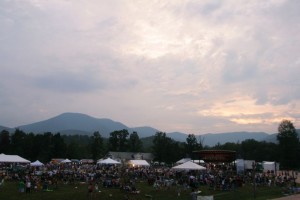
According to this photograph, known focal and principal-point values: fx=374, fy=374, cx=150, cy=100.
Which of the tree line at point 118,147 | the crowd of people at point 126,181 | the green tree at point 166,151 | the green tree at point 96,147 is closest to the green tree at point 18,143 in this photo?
the tree line at point 118,147

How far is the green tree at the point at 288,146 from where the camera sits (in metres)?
84.1

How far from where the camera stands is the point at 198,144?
9788cm

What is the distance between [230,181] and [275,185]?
8445 mm

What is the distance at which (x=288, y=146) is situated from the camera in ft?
282

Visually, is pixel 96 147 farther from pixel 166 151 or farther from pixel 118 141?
pixel 166 151

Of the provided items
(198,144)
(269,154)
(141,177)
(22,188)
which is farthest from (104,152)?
(22,188)

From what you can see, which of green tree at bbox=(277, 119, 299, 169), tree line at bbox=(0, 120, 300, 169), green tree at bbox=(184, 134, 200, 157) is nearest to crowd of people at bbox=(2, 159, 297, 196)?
tree line at bbox=(0, 120, 300, 169)

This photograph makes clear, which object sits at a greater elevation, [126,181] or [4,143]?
[4,143]

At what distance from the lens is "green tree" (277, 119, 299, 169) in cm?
8406

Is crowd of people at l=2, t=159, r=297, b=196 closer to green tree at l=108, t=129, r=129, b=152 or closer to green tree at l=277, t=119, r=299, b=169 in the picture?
green tree at l=277, t=119, r=299, b=169

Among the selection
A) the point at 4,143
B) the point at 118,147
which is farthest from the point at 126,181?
the point at 118,147

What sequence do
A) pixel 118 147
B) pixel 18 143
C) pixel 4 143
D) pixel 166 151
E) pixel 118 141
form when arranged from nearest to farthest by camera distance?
pixel 4 143 < pixel 18 143 < pixel 166 151 < pixel 118 147 < pixel 118 141


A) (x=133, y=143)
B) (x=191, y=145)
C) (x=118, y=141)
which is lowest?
(x=191, y=145)

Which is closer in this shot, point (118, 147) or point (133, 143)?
point (118, 147)
